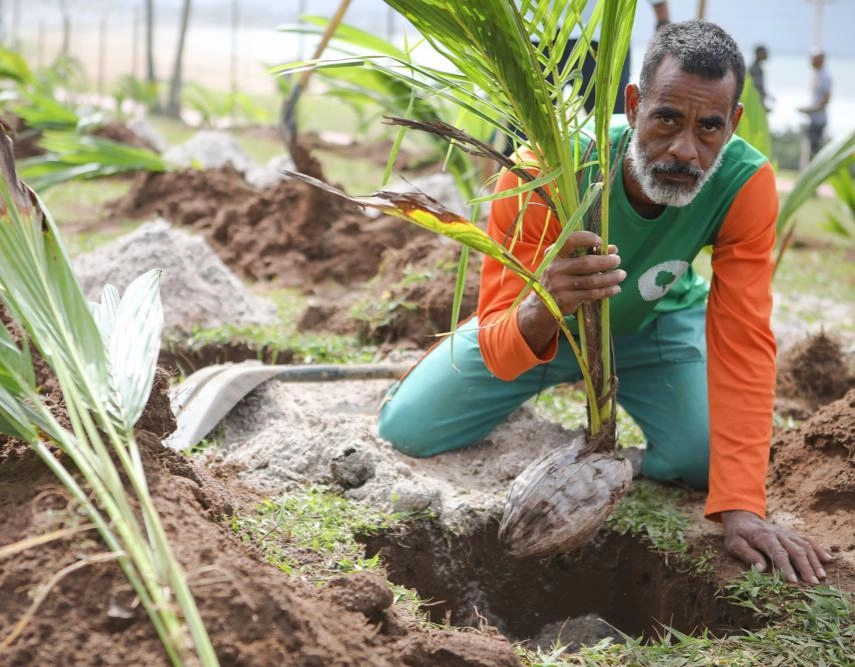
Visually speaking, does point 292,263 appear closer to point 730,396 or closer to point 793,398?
point 793,398

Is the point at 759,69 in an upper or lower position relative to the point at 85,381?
upper

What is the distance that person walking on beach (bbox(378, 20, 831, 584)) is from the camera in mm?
2158

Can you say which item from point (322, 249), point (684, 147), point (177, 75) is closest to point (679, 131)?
point (684, 147)

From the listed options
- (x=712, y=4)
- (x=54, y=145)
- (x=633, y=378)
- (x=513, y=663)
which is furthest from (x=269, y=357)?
(x=712, y=4)

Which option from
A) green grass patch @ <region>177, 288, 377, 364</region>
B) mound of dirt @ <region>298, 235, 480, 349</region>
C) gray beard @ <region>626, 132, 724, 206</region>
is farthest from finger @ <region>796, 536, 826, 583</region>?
green grass patch @ <region>177, 288, 377, 364</region>

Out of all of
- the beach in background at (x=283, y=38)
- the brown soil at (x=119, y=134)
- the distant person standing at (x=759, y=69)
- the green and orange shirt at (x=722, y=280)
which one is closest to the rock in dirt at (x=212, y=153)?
the brown soil at (x=119, y=134)

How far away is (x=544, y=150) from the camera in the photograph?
188 centimetres

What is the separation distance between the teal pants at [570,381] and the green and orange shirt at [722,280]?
33 cm

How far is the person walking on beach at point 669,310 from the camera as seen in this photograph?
216 centimetres

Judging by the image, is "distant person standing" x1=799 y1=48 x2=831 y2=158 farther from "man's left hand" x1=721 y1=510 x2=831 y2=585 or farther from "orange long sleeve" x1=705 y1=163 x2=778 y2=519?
"man's left hand" x1=721 y1=510 x2=831 y2=585

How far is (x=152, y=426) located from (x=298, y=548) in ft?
1.31

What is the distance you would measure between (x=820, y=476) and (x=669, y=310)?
60 cm

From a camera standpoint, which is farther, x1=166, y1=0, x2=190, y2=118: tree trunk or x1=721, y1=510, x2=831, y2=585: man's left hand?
x1=166, y1=0, x2=190, y2=118: tree trunk

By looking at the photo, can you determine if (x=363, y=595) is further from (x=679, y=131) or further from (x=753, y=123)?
(x=753, y=123)
